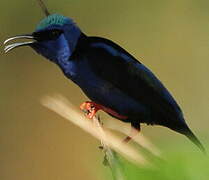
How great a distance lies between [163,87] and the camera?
869 millimetres

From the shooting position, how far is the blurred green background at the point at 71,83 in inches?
36.5

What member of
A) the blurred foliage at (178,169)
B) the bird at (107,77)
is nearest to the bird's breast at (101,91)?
the bird at (107,77)

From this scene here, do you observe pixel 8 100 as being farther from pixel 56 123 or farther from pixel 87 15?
pixel 87 15

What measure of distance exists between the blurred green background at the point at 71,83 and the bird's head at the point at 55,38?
73 mm

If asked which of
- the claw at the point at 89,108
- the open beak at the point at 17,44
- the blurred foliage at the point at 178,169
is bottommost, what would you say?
the blurred foliage at the point at 178,169

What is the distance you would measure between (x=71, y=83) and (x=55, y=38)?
0.46 feet

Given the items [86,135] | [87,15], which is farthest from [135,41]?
[86,135]

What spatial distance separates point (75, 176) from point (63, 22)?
1.15ft

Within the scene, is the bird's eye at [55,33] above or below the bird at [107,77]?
above

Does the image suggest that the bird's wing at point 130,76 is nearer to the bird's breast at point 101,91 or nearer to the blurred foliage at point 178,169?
the bird's breast at point 101,91

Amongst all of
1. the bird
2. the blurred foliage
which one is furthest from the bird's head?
the blurred foliage

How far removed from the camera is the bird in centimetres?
82

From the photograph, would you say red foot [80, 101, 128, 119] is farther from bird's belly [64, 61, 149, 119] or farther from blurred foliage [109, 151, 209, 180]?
blurred foliage [109, 151, 209, 180]

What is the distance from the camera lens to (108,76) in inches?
33.6
